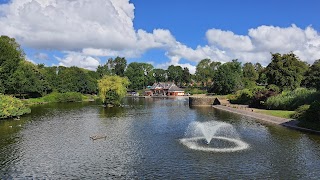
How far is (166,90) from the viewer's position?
16812cm

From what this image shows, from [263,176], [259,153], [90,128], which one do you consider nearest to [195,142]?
[259,153]

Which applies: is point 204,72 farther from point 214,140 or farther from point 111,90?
point 214,140

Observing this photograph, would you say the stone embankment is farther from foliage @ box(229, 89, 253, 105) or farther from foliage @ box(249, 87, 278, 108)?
foliage @ box(249, 87, 278, 108)

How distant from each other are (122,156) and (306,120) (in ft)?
92.1

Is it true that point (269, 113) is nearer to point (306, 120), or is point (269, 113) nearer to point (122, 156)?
point (306, 120)

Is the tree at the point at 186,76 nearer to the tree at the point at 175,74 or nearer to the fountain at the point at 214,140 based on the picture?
the tree at the point at 175,74

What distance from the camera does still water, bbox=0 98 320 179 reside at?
2225 cm

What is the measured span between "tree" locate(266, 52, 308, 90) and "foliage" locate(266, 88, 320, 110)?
353 inches

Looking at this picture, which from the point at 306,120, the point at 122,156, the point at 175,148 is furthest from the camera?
the point at 306,120

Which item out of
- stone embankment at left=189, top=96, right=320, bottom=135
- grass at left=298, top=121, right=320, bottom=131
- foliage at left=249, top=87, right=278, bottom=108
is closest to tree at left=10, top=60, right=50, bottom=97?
stone embankment at left=189, top=96, right=320, bottom=135

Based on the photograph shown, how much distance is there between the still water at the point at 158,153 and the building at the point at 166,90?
385 ft

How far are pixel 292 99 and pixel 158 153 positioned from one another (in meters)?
40.4

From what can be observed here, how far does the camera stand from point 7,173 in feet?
72.8

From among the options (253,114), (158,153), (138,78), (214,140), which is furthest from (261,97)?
(138,78)
